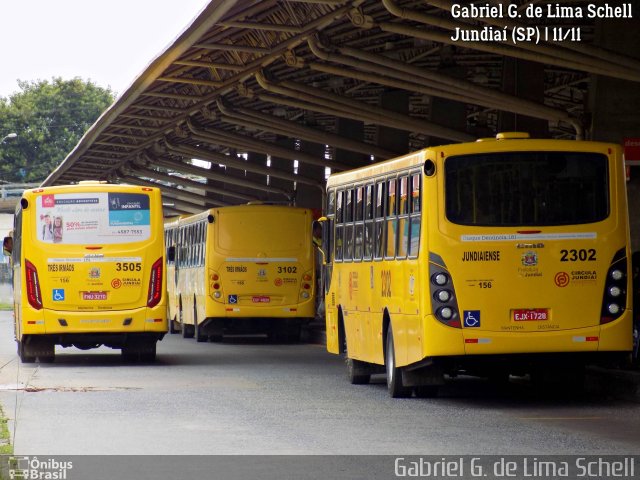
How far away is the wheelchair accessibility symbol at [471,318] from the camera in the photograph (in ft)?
52.1

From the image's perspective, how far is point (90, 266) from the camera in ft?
78.7

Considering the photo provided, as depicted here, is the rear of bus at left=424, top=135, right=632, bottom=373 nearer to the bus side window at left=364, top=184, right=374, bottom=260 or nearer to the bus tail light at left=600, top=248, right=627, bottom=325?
the bus tail light at left=600, top=248, right=627, bottom=325

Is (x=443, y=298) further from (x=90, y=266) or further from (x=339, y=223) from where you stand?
(x=90, y=266)

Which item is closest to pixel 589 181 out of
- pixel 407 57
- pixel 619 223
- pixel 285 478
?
pixel 619 223

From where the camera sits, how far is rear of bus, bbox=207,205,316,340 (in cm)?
3247

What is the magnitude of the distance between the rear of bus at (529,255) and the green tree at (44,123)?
316ft

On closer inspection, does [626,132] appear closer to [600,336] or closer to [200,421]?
[600,336]

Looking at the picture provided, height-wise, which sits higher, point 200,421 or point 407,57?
point 407,57

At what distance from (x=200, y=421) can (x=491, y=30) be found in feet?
41.4

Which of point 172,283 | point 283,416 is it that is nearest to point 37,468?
point 283,416

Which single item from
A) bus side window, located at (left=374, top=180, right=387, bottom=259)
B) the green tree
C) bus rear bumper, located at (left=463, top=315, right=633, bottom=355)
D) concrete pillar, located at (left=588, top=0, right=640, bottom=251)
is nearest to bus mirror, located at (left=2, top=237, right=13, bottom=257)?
concrete pillar, located at (left=588, top=0, right=640, bottom=251)

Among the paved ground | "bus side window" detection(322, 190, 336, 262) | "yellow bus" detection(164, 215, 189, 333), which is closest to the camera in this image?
the paved ground

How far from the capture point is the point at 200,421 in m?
14.5

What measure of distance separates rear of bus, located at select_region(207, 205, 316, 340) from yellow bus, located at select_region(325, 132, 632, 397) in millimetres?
16014
